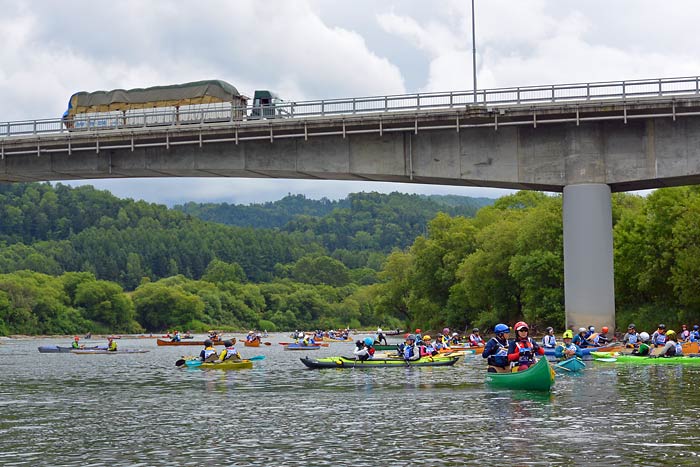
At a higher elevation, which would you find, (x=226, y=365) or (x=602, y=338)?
(x=602, y=338)

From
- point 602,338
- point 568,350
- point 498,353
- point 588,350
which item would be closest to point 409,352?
point 568,350

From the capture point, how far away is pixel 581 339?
160 feet

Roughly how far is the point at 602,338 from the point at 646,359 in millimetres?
4030

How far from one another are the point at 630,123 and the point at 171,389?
28.1 metres

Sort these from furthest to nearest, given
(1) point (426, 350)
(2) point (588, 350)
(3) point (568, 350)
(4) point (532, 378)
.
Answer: (1) point (426, 350) < (2) point (588, 350) < (3) point (568, 350) < (4) point (532, 378)

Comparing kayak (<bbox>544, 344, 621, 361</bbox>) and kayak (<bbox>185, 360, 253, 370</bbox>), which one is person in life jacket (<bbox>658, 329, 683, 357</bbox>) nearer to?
kayak (<bbox>544, 344, 621, 361</bbox>)

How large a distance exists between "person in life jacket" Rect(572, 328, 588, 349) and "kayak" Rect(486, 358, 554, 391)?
17.2 metres

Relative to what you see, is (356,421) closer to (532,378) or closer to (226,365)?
(532,378)

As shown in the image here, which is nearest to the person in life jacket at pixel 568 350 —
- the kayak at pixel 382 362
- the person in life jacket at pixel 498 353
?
the kayak at pixel 382 362

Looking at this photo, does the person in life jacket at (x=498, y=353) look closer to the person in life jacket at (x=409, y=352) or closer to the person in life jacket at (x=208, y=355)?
the person in life jacket at (x=409, y=352)

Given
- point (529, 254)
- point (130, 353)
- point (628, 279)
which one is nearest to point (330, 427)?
point (628, 279)

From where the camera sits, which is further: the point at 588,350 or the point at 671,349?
the point at 588,350

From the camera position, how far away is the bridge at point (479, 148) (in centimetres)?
5012

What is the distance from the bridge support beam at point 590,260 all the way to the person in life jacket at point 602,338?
1.13 ft
